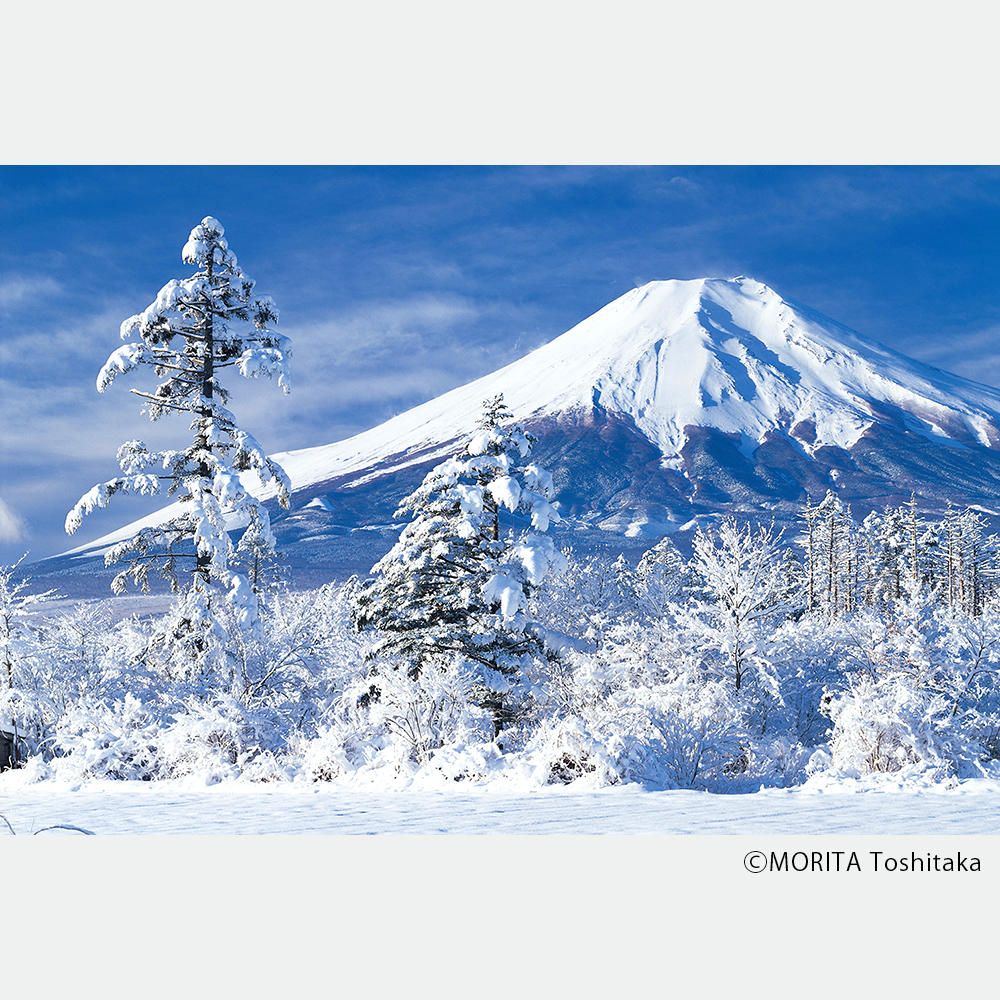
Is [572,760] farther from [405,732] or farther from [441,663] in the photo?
[441,663]

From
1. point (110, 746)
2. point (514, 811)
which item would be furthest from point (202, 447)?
point (514, 811)

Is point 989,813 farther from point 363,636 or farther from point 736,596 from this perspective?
point 363,636

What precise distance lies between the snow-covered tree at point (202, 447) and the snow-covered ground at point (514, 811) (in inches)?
165

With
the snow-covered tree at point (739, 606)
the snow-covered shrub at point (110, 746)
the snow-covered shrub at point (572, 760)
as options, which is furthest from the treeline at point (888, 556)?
the snow-covered shrub at point (110, 746)

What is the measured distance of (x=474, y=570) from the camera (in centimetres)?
1523

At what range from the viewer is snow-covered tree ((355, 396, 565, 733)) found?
1404 cm

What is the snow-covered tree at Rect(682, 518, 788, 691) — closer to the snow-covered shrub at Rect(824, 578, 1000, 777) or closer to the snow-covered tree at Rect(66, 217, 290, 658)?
the snow-covered shrub at Rect(824, 578, 1000, 777)

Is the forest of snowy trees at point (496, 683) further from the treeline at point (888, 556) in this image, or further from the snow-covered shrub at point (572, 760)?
the treeline at point (888, 556)

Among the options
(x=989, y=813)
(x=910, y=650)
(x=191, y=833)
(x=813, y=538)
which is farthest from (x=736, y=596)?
(x=813, y=538)

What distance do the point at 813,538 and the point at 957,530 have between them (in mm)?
9176

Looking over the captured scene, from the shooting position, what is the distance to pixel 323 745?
1045cm

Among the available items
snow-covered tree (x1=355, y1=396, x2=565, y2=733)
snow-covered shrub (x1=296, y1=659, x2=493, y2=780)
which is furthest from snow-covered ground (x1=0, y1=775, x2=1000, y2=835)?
snow-covered tree (x1=355, y1=396, x2=565, y2=733)

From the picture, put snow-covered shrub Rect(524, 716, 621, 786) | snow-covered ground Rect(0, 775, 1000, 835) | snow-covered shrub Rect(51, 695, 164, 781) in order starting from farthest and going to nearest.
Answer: snow-covered shrub Rect(51, 695, 164, 781)
snow-covered shrub Rect(524, 716, 621, 786)
snow-covered ground Rect(0, 775, 1000, 835)

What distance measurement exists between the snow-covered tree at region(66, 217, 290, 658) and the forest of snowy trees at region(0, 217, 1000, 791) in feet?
0.11
